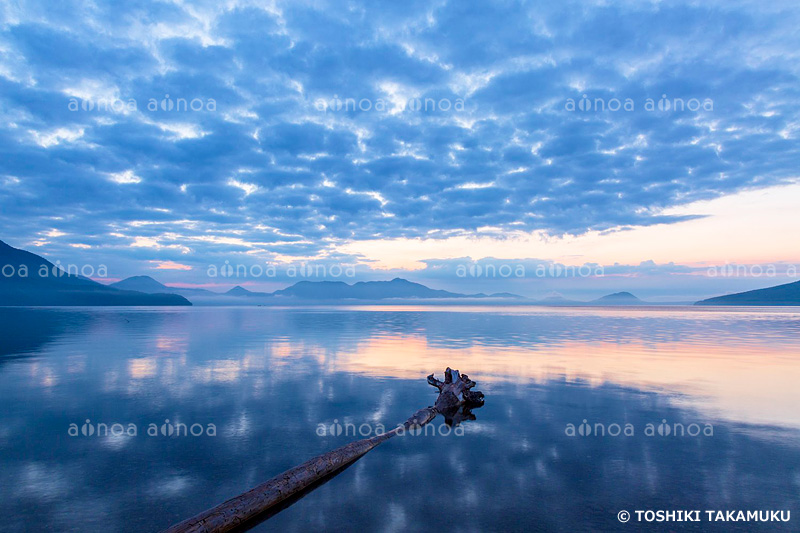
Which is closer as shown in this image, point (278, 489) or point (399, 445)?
point (278, 489)

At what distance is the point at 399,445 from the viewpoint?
416 inches

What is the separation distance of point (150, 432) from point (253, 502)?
6231 millimetres

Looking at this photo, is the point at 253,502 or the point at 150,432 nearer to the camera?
the point at 253,502

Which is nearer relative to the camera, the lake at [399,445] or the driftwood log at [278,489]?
the driftwood log at [278,489]

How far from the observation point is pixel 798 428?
11883mm

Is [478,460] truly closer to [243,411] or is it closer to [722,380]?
[243,411]

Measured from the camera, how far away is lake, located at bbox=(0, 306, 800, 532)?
715 centimetres

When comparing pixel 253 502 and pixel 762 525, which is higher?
pixel 253 502

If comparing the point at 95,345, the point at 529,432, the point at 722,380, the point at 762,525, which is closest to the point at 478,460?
the point at 529,432

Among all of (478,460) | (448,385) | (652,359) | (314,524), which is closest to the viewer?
(314,524)

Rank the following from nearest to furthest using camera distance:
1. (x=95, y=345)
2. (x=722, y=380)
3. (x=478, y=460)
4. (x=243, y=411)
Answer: (x=478, y=460) < (x=243, y=411) < (x=722, y=380) < (x=95, y=345)

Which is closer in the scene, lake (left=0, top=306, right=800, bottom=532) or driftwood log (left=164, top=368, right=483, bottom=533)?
driftwood log (left=164, top=368, right=483, bottom=533)

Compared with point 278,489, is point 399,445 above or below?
below

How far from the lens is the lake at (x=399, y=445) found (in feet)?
23.5
